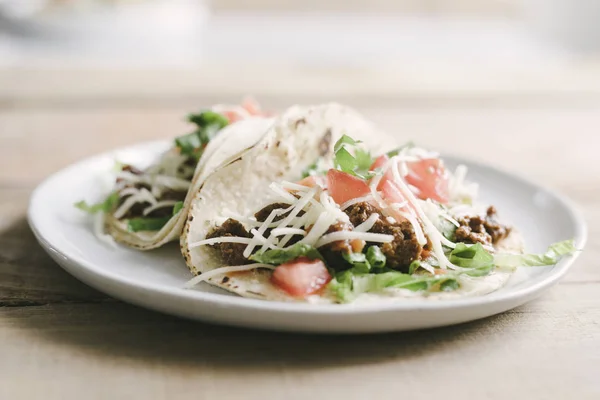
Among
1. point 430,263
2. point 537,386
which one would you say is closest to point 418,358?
point 537,386

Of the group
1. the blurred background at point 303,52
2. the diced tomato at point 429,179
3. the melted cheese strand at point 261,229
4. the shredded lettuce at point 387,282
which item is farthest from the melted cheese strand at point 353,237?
the blurred background at point 303,52

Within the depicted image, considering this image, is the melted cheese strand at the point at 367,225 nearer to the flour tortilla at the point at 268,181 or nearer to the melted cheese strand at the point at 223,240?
the flour tortilla at the point at 268,181

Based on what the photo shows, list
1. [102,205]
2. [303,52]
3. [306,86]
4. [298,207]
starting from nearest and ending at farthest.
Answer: [298,207] → [102,205] → [306,86] → [303,52]

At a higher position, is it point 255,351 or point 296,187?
point 296,187

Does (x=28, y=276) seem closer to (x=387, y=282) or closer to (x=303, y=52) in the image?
(x=387, y=282)

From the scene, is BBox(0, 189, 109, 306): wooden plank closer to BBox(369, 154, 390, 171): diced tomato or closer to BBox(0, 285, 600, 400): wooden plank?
BBox(0, 285, 600, 400): wooden plank

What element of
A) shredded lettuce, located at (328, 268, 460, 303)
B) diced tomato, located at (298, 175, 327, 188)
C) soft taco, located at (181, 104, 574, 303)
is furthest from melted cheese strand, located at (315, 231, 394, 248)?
diced tomato, located at (298, 175, 327, 188)

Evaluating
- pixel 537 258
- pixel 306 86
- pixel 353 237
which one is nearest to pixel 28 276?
pixel 353 237
